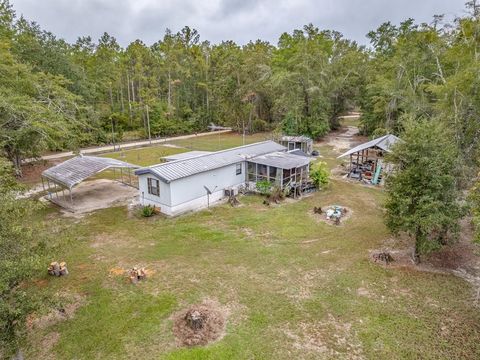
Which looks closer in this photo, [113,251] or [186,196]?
[113,251]

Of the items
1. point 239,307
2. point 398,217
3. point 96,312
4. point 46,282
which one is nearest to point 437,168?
point 398,217

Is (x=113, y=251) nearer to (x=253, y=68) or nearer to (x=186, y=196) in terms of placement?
(x=186, y=196)

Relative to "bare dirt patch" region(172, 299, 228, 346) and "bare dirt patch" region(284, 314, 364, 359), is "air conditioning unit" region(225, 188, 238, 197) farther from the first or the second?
"bare dirt patch" region(284, 314, 364, 359)

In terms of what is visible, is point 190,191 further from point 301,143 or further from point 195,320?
point 301,143

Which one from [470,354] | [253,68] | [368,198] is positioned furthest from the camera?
[253,68]

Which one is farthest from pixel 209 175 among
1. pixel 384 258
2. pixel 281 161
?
pixel 384 258
